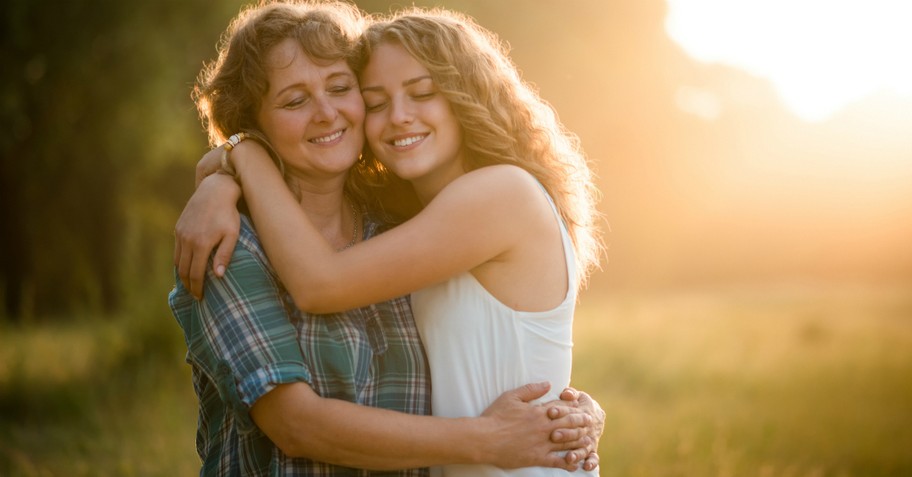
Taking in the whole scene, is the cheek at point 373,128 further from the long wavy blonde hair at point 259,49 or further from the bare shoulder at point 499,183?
the bare shoulder at point 499,183

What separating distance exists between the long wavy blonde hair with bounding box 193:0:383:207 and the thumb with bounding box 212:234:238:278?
47 centimetres

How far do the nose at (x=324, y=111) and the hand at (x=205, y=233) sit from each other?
0.39 meters

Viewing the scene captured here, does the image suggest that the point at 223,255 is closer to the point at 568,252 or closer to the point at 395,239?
the point at 395,239

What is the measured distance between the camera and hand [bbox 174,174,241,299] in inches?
99.8

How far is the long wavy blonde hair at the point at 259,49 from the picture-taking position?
2.87 metres

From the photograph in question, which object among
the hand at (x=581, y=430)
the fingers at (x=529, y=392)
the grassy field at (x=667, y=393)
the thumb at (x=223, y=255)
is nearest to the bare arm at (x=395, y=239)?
the thumb at (x=223, y=255)

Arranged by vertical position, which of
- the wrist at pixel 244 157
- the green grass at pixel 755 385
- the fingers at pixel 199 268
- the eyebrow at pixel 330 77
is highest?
the eyebrow at pixel 330 77

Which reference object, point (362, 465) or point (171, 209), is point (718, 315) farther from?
point (171, 209)

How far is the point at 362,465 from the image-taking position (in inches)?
100

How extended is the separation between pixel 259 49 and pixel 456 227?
946 millimetres

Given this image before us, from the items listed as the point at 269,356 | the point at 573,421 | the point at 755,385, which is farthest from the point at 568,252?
the point at 755,385

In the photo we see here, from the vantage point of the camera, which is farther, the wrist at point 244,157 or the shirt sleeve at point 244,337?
the wrist at point 244,157

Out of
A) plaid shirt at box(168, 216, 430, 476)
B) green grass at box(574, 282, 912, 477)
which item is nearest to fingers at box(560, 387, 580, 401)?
plaid shirt at box(168, 216, 430, 476)

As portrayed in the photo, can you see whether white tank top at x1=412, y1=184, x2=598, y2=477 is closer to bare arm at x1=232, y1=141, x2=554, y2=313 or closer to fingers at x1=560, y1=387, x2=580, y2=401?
fingers at x1=560, y1=387, x2=580, y2=401
